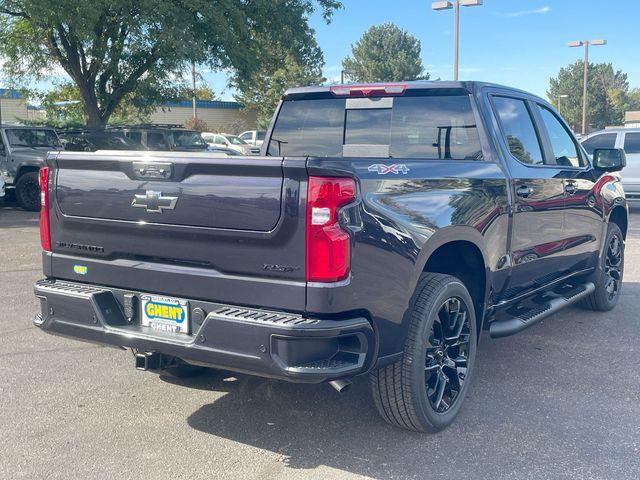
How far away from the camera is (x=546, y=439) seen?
3758 mm

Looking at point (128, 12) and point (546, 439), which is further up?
point (128, 12)

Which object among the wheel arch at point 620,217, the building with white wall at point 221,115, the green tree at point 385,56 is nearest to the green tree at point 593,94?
the green tree at point 385,56

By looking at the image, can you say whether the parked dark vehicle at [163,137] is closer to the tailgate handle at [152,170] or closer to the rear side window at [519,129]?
the rear side window at [519,129]

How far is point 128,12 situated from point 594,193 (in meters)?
13.2

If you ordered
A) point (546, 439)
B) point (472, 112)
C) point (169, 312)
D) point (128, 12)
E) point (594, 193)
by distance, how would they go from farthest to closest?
point (128, 12) → point (594, 193) → point (472, 112) → point (546, 439) → point (169, 312)

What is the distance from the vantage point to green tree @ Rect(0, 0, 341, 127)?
51.3 ft

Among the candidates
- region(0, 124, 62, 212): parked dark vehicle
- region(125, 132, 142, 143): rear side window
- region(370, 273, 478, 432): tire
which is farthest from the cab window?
region(125, 132, 142, 143): rear side window

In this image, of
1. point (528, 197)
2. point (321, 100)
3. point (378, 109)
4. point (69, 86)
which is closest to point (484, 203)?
point (528, 197)

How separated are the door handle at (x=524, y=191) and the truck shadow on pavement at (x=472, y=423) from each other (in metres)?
1.23

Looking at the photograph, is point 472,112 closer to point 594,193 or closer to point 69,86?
point 594,193

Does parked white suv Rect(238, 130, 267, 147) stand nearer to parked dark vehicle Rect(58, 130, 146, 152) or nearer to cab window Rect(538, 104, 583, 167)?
parked dark vehicle Rect(58, 130, 146, 152)

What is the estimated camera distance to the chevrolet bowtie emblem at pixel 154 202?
342cm

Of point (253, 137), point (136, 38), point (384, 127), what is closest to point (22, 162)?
point (136, 38)

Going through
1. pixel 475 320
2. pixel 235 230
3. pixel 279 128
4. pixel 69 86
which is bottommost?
pixel 475 320
